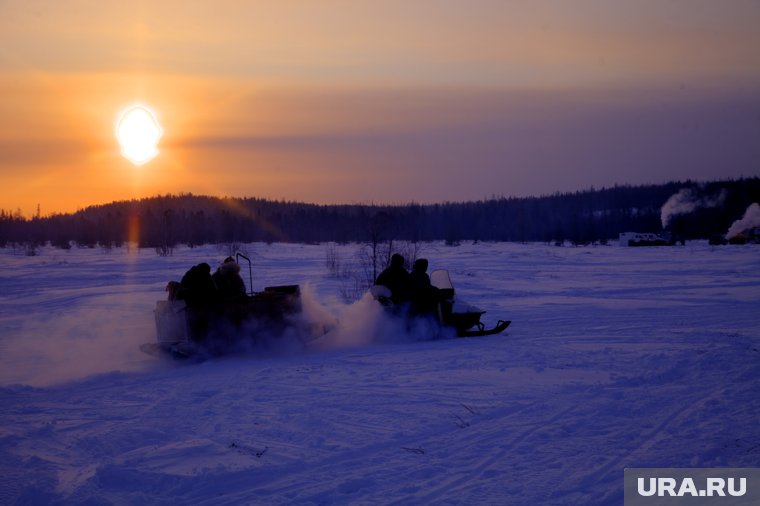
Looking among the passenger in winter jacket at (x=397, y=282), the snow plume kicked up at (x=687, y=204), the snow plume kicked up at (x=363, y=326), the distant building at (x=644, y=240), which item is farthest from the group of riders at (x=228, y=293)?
the snow plume kicked up at (x=687, y=204)

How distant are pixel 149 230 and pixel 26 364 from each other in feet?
339

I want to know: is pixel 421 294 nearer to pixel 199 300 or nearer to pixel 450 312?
pixel 450 312

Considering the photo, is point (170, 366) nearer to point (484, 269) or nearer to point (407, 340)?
point (407, 340)

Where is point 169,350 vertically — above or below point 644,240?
below

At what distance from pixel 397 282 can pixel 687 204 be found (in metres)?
99.7

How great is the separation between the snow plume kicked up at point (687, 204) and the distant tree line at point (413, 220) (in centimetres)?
89

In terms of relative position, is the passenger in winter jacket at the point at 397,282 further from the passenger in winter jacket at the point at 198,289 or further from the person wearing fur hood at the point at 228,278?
the passenger in winter jacket at the point at 198,289

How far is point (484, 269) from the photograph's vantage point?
33.8m

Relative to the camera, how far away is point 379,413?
7.24 metres

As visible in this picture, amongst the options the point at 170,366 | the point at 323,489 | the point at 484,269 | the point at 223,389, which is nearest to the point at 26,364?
the point at 170,366

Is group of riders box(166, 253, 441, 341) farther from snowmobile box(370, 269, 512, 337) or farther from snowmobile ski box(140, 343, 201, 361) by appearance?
snowmobile ski box(140, 343, 201, 361)

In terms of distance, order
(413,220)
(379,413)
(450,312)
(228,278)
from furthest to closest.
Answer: (413,220)
(450,312)
(228,278)
(379,413)

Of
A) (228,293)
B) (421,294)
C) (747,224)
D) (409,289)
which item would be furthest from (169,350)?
(747,224)

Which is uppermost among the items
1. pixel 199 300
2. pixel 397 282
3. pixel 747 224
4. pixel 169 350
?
pixel 747 224
